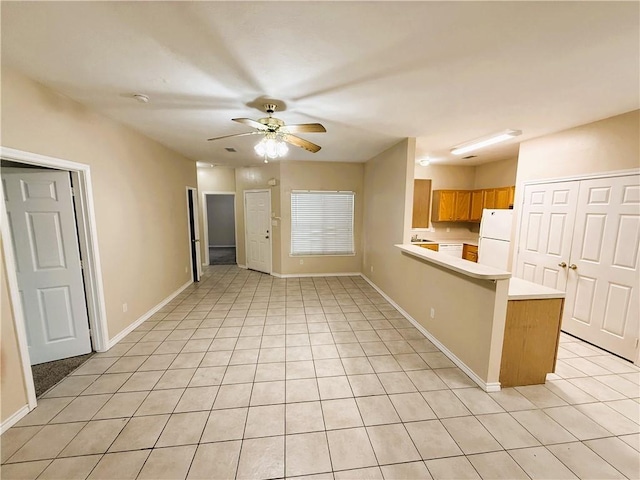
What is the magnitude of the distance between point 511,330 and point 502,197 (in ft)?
11.2

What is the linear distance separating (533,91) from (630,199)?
5.47 feet

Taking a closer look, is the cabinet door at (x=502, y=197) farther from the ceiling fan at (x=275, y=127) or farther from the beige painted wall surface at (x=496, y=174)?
the ceiling fan at (x=275, y=127)

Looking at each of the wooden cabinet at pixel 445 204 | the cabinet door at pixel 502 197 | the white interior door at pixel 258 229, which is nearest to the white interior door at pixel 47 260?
the white interior door at pixel 258 229

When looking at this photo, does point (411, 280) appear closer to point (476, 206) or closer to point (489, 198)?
point (489, 198)

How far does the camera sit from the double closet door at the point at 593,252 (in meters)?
2.65

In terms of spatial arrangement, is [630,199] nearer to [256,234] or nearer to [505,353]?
[505,353]

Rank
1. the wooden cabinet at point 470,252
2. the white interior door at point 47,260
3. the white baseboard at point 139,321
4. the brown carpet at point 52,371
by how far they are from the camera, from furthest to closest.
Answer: the wooden cabinet at point 470,252 < the white baseboard at point 139,321 < the white interior door at point 47,260 < the brown carpet at point 52,371

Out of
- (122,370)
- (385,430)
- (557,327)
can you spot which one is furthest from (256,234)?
(557,327)

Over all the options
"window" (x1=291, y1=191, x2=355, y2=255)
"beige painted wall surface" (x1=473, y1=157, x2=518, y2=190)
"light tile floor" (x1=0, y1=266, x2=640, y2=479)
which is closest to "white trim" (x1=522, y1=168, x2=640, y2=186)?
"beige painted wall surface" (x1=473, y1=157, x2=518, y2=190)

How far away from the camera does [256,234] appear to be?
6250 millimetres

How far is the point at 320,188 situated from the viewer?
5656 millimetres

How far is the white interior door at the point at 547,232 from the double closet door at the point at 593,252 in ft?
0.03

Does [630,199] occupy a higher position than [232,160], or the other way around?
[232,160]

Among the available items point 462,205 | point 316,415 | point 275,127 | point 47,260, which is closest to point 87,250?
point 47,260
